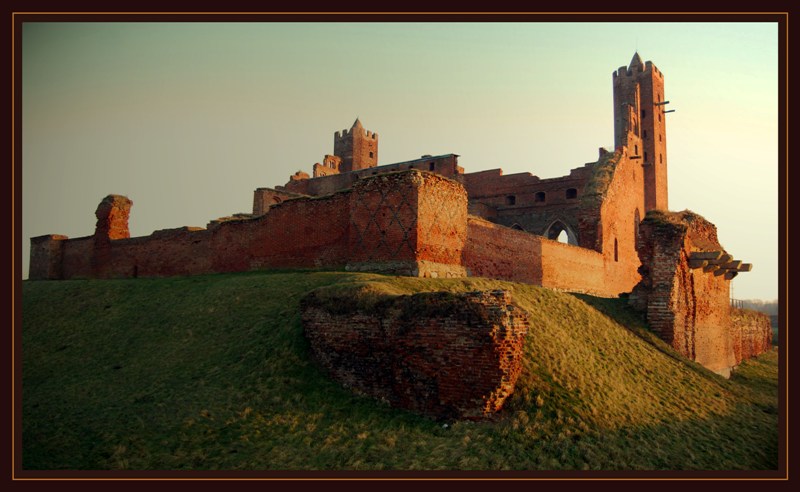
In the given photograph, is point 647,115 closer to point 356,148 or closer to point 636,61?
point 636,61

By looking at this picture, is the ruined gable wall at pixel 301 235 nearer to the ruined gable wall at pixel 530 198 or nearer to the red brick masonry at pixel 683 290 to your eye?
the red brick masonry at pixel 683 290

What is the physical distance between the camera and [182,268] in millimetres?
23391

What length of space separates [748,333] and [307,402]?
79.9 feet

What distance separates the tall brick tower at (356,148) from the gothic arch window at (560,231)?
2632 cm

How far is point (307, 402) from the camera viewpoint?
10.1m

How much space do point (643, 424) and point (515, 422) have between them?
2732mm

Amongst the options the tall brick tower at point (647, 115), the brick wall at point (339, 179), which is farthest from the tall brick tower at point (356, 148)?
the tall brick tower at point (647, 115)

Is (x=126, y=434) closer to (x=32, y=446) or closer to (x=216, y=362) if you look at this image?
(x=32, y=446)

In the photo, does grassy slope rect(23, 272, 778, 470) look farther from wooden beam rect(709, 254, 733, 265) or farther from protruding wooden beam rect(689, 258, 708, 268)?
wooden beam rect(709, 254, 733, 265)

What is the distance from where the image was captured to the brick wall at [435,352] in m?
9.46

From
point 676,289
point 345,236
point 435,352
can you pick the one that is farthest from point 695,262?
point 435,352

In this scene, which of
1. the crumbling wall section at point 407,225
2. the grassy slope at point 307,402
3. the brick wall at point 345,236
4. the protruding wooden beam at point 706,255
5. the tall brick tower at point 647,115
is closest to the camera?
the grassy slope at point 307,402

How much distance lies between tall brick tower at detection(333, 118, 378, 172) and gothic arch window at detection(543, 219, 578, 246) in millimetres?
26322

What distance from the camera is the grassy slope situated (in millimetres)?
8680
